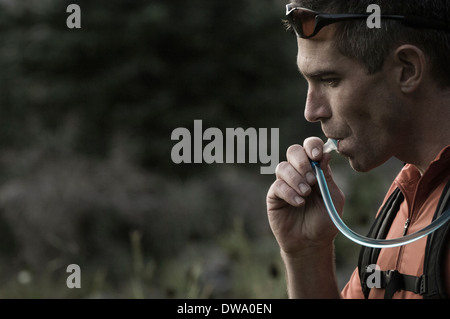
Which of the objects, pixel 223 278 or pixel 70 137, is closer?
pixel 223 278

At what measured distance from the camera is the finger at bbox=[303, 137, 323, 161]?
222 centimetres

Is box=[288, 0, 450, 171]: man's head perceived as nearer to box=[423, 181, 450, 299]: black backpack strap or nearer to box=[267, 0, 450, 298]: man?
box=[267, 0, 450, 298]: man

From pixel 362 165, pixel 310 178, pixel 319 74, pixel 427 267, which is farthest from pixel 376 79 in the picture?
pixel 427 267

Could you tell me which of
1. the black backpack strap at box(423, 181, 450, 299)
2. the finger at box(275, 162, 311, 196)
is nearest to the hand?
the finger at box(275, 162, 311, 196)

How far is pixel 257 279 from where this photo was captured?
20.8 feet

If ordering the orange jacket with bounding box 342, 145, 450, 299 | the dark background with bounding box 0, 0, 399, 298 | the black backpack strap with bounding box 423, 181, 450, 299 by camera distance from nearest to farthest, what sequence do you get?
the black backpack strap with bounding box 423, 181, 450, 299
the orange jacket with bounding box 342, 145, 450, 299
the dark background with bounding box 0, 0, 399, 298

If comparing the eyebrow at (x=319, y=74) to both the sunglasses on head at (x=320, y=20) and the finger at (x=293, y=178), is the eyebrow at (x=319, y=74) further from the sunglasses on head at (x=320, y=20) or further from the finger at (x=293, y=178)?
the finger at (x=293, y=178)

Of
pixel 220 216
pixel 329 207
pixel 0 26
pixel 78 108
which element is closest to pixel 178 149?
pixel 220 216

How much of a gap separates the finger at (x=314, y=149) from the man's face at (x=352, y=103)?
0.08 m

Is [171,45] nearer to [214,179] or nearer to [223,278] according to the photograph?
[214,179]

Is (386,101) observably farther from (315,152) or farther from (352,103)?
(315,152)

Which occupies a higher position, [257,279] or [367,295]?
[367,295]

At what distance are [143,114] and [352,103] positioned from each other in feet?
29.1

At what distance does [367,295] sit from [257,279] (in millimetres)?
4223
